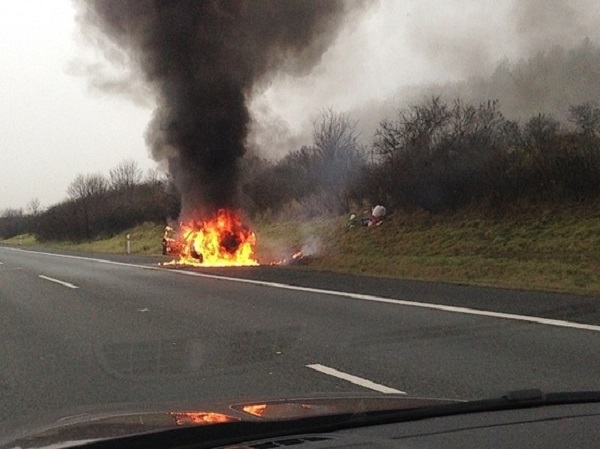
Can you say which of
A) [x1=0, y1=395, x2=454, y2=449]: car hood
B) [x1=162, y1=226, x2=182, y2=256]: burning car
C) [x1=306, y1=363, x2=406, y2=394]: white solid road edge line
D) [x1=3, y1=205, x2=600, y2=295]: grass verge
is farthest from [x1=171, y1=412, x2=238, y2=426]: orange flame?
[x1=162, y1=226, x2=182, y2=256]: burning car

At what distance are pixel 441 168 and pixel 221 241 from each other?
799cm

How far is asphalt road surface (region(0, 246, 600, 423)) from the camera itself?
249 inches

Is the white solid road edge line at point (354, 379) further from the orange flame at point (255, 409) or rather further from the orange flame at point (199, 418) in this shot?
the orange flame at point (199, 418)

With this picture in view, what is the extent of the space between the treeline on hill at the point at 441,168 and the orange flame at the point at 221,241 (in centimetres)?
195

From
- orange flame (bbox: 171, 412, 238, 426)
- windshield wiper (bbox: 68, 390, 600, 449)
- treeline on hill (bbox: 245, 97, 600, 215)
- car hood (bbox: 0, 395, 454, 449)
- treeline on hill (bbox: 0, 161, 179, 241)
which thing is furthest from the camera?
treeline on hill (bbox: 0, 161, 179, 241)

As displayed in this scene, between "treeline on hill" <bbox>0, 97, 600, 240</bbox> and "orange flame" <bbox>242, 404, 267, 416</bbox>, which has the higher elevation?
"treeline on hill" <bbox>0, 97, 600, 240</bbox>

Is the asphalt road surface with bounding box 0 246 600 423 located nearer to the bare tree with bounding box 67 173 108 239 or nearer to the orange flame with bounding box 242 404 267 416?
the orange flame with bounding box 242 404 267 416

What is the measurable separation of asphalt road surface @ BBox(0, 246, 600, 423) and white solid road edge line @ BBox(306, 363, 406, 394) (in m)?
0.01

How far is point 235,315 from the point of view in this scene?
1091 cm

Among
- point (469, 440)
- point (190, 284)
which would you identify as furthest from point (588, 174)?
point (469, 440)

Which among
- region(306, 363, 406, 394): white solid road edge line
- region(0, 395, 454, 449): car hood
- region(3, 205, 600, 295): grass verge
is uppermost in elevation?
region(3, 205, 600, 295): grass verge

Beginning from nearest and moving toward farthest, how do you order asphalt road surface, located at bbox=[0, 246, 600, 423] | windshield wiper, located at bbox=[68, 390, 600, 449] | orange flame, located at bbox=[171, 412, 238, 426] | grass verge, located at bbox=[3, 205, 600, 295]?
windshield wiper, located at bbox=[68, 390, 600, 449]
orange flame, located at bbox=[171, 412, 238, 426]
asphalt road surface, located at bbox=[0, 246, 600, 423]
grass verge, located at bbox=[3, 205, 600, 295]

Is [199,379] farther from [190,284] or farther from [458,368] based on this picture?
[190,284]

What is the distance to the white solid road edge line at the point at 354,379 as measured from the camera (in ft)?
20.1
